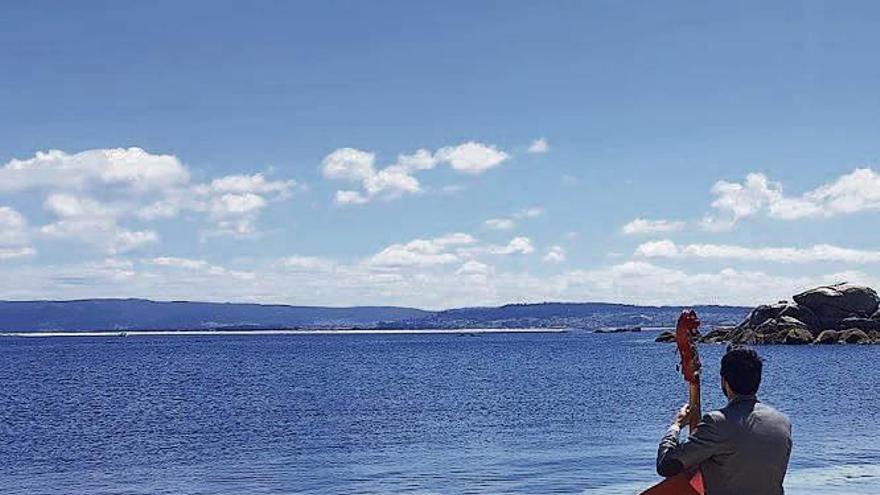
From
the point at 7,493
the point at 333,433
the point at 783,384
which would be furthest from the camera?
the point at 783,384

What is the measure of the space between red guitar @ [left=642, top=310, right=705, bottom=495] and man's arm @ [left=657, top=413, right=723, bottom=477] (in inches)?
3.7

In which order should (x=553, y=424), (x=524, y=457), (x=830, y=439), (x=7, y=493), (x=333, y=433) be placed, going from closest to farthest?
(x=7, y=493)
(x=524, y=457)
(x=830, y=439)
(x=333, y=433)
(x=553, y=424)

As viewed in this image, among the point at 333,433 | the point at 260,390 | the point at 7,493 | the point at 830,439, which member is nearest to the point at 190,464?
the point at 7,493

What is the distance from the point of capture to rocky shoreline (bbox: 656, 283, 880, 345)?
502 feet

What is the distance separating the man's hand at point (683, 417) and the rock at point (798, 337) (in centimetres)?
15514

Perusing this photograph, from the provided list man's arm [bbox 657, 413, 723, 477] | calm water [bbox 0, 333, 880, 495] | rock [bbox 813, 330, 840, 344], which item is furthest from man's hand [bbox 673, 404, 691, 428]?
rock [bbox 813, 330, 840, 344]

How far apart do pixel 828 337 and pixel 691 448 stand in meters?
156

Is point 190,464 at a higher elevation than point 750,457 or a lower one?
lower

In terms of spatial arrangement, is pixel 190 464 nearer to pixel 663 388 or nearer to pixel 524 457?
pixel 524 457

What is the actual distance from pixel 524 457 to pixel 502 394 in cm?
3526

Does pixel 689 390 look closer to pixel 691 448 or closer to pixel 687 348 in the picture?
pixel 687 348

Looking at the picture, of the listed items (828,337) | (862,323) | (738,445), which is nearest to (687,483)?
(738,445)

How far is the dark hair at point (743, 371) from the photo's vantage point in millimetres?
7422

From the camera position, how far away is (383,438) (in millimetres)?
45875
